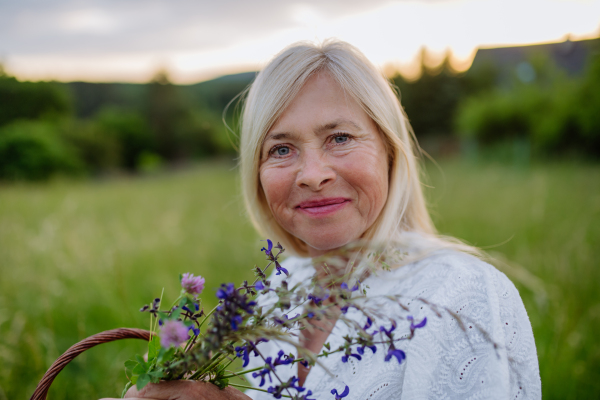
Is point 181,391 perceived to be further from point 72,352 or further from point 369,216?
point 369,216

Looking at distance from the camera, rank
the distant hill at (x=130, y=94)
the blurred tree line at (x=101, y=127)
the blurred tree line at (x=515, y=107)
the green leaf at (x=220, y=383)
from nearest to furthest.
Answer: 1. the green leaf at (x=220, y=383)
2. the blurred tree line at (x=515, y=107)
3. the blurred tree line at (x=101, y=127)
4. the distant hill at (x=130, y=94)

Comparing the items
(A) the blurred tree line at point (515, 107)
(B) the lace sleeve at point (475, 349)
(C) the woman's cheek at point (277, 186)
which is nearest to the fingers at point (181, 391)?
(B) the lace sleeve at point (475, 349)

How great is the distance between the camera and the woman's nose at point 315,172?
4.66 feet

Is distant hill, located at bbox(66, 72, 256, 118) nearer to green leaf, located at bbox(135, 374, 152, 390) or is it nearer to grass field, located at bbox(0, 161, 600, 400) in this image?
grass field, located at bbox(0, 161, 600, 400)

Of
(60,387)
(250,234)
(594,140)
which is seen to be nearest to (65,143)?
(250,234)

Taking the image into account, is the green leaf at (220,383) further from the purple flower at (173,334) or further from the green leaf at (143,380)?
the purple flower at (173,334)

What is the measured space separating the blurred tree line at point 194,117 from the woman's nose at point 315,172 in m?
4.56

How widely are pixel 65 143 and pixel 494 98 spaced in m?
→ 32.3

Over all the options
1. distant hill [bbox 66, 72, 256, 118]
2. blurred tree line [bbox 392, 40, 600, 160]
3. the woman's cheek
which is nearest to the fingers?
the woman's cheek

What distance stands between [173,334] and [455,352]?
3.31 ft

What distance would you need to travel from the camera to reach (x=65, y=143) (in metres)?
28.3

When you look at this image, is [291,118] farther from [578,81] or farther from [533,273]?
[578,81]

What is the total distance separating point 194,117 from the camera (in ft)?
152

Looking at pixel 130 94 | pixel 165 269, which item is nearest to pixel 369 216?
pixel 165 269
